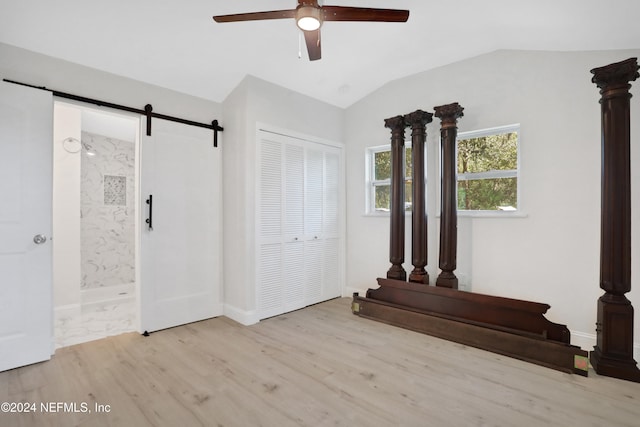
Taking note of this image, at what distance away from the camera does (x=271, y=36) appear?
2857mm

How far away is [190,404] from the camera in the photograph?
193cm

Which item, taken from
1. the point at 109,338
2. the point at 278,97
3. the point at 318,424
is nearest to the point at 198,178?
the point at 278,97

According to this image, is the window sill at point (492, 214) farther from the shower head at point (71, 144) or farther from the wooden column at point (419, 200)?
the shower head at point (71, 144)

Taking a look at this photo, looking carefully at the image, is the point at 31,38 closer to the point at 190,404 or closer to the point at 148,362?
the point at 148,362

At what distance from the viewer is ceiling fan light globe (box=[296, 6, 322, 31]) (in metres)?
1.85

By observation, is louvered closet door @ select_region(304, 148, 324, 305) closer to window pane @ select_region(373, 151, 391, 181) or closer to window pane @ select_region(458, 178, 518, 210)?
window pane @ select_region(373, 151, 391, 181)

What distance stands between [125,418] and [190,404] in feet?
1.12

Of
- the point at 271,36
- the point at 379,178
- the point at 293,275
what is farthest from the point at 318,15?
the point at 293,275

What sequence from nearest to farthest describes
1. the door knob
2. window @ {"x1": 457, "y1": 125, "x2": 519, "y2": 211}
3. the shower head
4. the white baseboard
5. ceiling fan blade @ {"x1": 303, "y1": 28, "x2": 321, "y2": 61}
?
ceiling fan blade @ {"x1": 303, "y1": 28, "x2": 321, "y2": 61}, the door knob, window @ {"x1": 457, "y1": 125, "x2": 519, "y2": 211}, the white baseboard, the shower head

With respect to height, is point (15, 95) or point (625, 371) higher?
point (15, 95)

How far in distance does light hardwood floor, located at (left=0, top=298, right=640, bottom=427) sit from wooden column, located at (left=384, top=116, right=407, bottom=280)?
33.9 inches

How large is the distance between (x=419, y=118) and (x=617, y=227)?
192cm

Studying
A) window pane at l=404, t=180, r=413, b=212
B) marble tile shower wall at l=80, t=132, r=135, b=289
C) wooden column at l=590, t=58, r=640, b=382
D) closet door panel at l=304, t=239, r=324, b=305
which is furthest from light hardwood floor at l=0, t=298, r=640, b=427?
marble tile shower wall at l=80, t=132, r=135, b=289

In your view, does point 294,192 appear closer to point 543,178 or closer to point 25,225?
point 25,225
